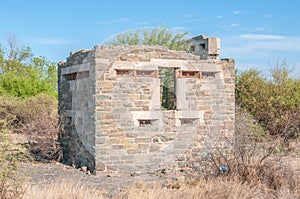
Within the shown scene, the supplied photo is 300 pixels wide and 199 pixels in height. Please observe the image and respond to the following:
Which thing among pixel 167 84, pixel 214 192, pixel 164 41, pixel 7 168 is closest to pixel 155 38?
pixel 164 41

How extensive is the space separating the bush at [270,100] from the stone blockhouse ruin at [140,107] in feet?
17.0

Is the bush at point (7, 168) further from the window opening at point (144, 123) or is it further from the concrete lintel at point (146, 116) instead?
the window opening at point (144, 123)

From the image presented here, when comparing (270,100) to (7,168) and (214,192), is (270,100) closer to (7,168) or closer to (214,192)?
(214,192)

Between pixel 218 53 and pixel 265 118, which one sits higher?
pixel 218 53

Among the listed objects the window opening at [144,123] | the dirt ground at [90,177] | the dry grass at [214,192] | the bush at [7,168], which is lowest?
the dirt ground at [90,177]

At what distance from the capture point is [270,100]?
1598 centimetres

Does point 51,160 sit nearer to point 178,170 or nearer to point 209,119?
point 178,170

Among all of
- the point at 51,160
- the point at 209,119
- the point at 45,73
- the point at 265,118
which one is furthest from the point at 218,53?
the point at 45,73

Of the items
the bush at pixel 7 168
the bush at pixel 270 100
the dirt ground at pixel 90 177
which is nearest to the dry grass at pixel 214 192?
the dirt ground at pixel 90 177

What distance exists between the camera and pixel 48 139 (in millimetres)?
11938

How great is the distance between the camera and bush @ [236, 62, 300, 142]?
15.8m

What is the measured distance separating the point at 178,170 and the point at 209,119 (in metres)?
1.59

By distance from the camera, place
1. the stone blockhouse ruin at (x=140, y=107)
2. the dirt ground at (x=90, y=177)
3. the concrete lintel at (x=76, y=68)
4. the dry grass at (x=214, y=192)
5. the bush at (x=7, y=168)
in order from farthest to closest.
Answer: the concrete lintel at (x=76, y=68) < the stone blockhouse ruin at (x=140, y=107) < the dirt ground at (x=90, y=177) < the dry grass at (x=214, y=192) < the bush at (x=7, y=168)

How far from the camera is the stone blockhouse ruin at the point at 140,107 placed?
971 centimetres
